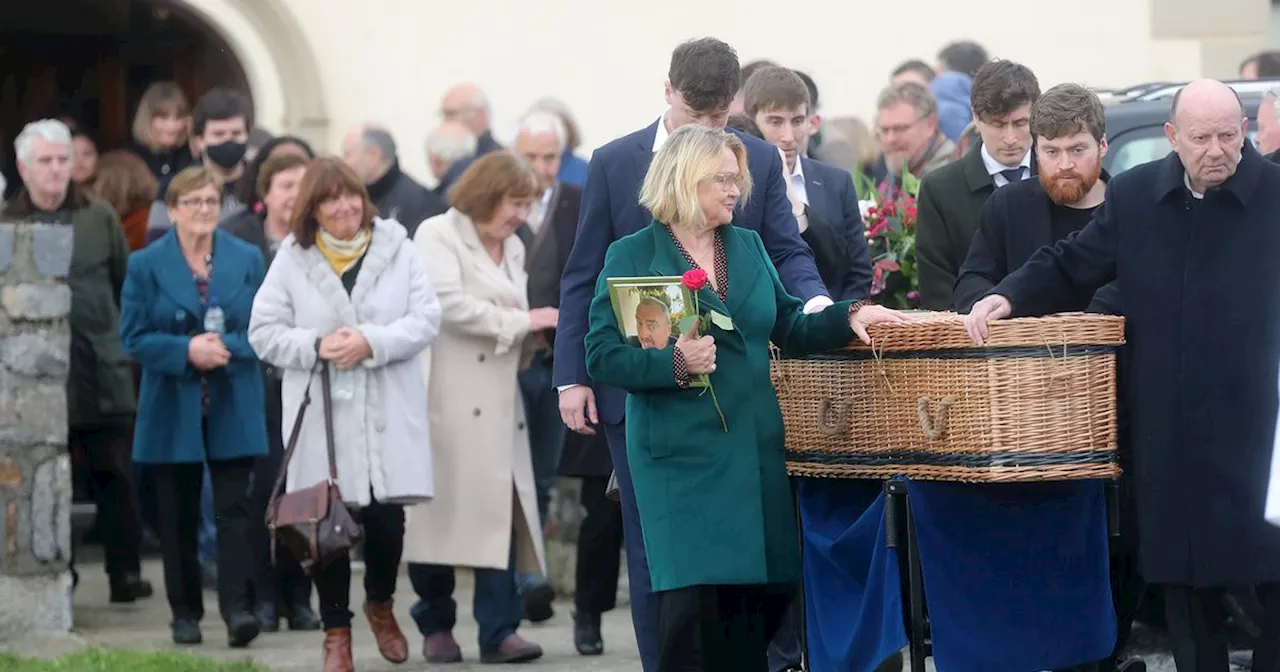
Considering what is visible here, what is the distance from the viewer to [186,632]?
986cm

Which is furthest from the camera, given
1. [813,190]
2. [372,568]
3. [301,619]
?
[301,619]

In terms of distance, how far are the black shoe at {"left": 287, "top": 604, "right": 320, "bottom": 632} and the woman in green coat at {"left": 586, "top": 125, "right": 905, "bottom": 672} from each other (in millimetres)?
3930

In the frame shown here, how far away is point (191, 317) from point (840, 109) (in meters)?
5.93

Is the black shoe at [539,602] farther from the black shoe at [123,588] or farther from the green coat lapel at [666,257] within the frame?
the green coat lapel at [666,257]

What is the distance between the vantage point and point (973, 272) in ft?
24.1

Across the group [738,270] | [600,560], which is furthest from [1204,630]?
[600,560]

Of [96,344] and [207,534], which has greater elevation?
[96,344]

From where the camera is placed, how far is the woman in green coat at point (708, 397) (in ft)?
21.5

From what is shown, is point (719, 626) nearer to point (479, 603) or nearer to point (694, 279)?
point (694, 279)

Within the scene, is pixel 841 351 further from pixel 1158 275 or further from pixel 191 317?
pixel 191 317

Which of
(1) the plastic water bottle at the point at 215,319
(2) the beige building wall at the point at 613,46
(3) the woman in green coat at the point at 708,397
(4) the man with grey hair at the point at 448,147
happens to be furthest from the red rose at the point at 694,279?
(2) the beige building wall at the point at 613,46

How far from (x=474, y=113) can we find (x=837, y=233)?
5636 mm

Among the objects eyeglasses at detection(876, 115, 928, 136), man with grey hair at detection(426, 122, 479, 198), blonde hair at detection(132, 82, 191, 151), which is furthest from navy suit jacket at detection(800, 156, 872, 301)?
blonde hair at detection(132, 82, 191, 151)

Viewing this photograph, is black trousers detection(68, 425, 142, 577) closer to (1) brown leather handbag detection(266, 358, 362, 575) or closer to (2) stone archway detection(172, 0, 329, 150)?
(1) brown leather handbag detection(266, 358, 362, 575)
